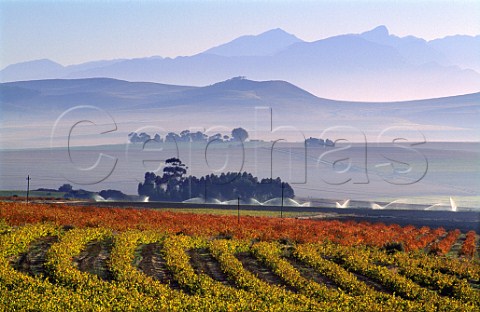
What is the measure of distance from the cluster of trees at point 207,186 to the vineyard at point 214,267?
82873 millimetres

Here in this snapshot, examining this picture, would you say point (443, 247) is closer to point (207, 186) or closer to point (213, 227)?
point (213, 227)

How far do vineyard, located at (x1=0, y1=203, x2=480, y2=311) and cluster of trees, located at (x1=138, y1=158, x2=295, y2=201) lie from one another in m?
82.9

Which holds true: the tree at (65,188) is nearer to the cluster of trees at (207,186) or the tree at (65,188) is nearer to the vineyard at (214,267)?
the cluster of trees at (207,186)

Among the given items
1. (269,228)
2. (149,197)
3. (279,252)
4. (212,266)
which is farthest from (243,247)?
(149,197)

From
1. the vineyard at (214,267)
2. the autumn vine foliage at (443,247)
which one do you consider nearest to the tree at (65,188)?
the vineyard at (214,267)

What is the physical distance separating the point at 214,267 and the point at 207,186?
341 feet

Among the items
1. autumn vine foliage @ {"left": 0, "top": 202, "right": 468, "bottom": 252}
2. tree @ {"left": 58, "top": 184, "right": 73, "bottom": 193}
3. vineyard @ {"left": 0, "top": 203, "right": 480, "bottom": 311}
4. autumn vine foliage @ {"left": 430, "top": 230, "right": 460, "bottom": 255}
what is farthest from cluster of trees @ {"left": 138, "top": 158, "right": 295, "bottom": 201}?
vineyard @ {"left": 0, "top": 203, "right": 480, "bottom": 311}

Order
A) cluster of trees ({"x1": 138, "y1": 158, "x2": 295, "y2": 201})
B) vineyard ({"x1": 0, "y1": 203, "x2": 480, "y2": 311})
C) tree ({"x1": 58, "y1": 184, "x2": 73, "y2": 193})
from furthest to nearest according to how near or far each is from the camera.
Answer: tree ({"x1": 58, "y1": 184, "x2": 73, "y2": 193}), cluster of trees ({"x1": 138, "y1": 158, "x2": 295, "y2": 201}), vineyard ({"x1": 0, "y1": 203, "x2": 480, "y2": 311})

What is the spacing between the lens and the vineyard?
23000mm

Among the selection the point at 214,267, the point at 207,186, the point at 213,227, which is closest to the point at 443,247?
the point at 213,227

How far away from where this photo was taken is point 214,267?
1250 inches

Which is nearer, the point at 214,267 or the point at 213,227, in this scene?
the point at 214,267

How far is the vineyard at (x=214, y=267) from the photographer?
2300 cm

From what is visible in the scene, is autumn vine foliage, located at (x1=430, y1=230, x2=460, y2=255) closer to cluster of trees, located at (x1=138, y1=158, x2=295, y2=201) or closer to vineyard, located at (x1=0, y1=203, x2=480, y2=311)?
vineyard, located at (x1=0, y1=203, x2=480, y2=311)
